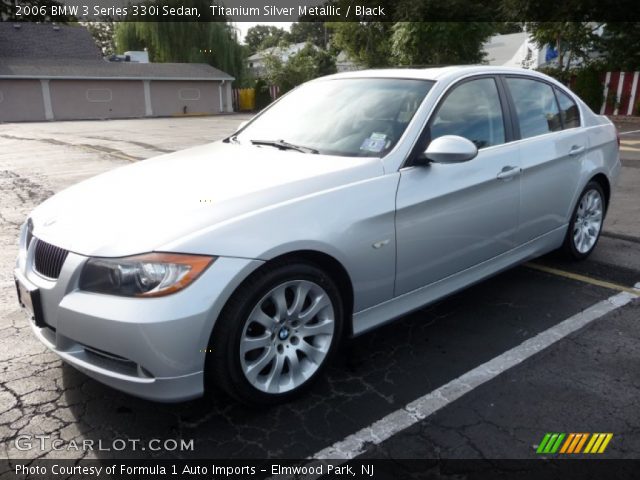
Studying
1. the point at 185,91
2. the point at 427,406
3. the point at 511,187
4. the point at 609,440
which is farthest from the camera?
the point at 185,91

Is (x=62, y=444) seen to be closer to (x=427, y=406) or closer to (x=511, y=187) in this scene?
(x=427, y=406)

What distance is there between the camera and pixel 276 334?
2680 millimetres

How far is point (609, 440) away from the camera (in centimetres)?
249

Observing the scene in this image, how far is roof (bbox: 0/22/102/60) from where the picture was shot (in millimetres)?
39125

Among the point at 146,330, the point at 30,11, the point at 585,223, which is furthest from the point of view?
the point at 30,11

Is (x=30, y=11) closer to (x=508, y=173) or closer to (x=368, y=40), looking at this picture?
(x=368, y=40)

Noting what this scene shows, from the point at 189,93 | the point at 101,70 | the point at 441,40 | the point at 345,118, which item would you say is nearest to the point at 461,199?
the point at 345,118

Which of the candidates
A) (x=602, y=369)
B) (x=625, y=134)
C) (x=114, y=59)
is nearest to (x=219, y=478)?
(x=602, y=369)

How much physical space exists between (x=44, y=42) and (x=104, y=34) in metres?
32.0

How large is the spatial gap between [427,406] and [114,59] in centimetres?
4548

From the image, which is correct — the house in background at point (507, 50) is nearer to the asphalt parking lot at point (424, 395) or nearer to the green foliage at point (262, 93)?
the green foliage at point (262, 93)

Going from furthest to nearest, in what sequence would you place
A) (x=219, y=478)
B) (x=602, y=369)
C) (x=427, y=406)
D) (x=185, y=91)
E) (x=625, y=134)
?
(x=185, y=91)
(x=625, y=134)
(x=602, y=369)
(x=427, y=406)
(x=219, y=478)

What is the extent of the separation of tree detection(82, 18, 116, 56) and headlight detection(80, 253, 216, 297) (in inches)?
2904

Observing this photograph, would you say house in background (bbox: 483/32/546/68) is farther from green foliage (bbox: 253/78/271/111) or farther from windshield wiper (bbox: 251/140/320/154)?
windshield wiper (bbox: 251/140/320/154)
